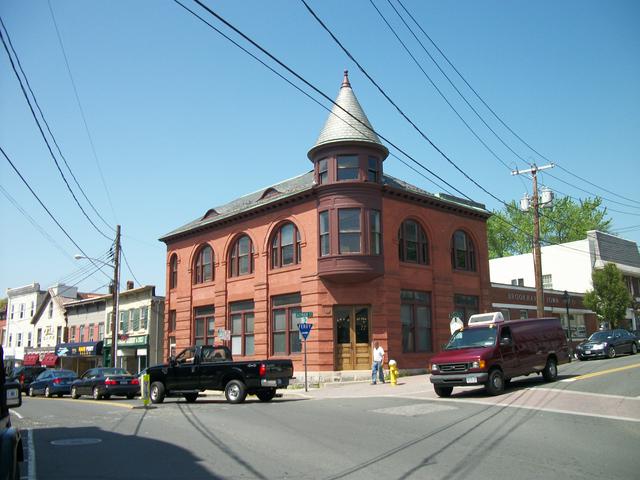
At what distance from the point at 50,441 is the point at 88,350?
37069mm

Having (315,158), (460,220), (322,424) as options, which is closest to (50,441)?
(322,424)

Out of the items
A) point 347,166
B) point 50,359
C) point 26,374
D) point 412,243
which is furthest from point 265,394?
point 50,359

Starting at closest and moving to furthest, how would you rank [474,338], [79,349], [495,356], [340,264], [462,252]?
[495,356], [474,338], [340,264], [462,252], [79,349]

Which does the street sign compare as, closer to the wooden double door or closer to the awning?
the wooden double door

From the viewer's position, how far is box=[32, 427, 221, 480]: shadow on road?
25.4ft

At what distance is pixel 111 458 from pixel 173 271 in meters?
28.1

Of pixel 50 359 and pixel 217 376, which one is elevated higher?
pixel 217 376

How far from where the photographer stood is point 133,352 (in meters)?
41.4

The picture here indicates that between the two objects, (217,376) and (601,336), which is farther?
(601,336)

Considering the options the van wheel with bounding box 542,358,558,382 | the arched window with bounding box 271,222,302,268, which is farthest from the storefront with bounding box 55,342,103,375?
the van wheel with bounding box 542,358,558,382

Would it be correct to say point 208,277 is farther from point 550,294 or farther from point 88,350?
point 550,294

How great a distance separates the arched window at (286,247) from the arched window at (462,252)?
8.77 metres

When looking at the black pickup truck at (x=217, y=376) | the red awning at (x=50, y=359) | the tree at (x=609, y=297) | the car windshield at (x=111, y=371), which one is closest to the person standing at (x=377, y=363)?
the black pickup truck at (x=217, y=376)

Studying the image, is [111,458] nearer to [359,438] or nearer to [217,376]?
[359,438]
